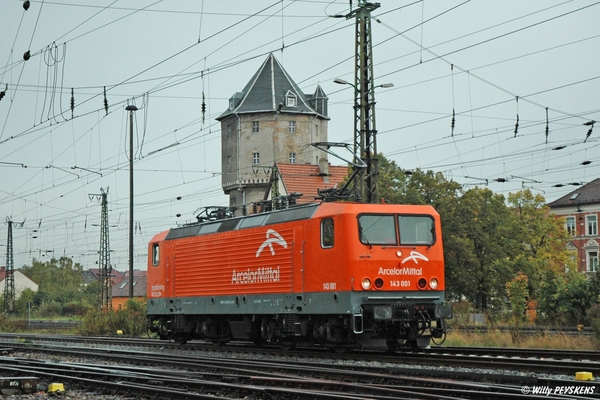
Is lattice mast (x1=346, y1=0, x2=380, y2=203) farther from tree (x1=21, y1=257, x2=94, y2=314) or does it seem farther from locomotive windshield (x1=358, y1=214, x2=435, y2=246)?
tree (x1=21, y1=257, x2=94, y2=314)

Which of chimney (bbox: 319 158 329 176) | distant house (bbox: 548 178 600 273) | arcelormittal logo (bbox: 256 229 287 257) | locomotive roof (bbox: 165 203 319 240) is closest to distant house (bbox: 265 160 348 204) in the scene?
chimney (bbox: 319 158 329 176)

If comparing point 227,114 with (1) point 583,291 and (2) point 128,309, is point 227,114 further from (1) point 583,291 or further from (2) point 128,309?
(1) point 583,291

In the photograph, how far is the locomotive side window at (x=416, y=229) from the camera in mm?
19625

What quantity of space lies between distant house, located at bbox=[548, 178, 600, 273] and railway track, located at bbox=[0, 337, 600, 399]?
64.7 metres

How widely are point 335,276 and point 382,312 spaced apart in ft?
4.54

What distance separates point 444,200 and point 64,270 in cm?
8546

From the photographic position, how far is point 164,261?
89.5 ft

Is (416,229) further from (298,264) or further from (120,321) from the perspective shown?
(120,321)

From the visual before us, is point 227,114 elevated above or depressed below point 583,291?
above

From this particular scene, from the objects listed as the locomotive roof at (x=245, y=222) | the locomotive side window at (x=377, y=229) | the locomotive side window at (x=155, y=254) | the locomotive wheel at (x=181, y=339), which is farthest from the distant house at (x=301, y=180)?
the locomotive side window at (x=377, y=229)

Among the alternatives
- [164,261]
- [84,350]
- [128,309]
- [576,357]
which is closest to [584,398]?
[576,357]

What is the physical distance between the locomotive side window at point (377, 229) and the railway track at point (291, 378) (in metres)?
2.60

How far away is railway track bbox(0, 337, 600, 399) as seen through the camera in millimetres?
12203

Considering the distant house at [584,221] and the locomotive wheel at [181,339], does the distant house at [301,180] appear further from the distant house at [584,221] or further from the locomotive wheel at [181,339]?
the locomotive wheel at [181,339]
